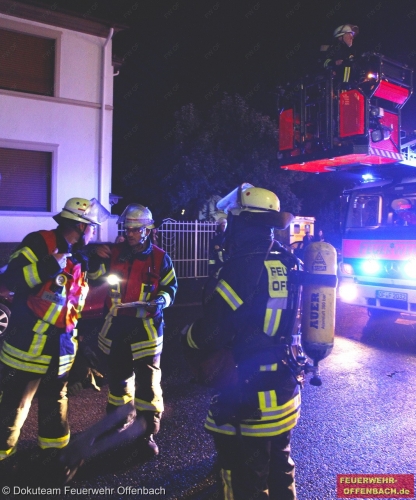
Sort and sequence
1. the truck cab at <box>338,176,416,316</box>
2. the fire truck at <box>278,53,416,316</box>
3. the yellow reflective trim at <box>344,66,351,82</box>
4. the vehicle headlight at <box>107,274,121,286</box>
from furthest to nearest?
1. the truck cab at <box>338,176,416,316</box>
2. the yellow reflective trim at <box>344,66,351,82</box>
3. the fire truck at <box>278,53,416,316</box>
4. the vehicle headlight at <box>107,274,121,286</box>

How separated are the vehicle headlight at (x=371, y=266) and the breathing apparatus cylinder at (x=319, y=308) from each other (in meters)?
5.86

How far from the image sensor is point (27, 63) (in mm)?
12359

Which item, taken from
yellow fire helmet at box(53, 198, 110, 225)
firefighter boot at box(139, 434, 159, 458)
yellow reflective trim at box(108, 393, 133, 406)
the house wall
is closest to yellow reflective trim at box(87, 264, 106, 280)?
yellow fire helmet at box(53, 198, 110, 225)

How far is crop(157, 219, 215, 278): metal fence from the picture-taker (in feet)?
48.7

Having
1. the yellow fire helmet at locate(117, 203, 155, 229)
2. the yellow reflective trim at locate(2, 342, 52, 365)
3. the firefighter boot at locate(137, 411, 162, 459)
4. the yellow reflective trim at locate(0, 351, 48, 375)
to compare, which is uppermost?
the yellow fire helmet at locate(117, 203, 155, 229)

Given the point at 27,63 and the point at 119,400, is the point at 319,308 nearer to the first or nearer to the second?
the point at 119,400

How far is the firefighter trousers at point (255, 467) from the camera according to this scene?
7.47 feet

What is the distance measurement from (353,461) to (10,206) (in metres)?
11.4

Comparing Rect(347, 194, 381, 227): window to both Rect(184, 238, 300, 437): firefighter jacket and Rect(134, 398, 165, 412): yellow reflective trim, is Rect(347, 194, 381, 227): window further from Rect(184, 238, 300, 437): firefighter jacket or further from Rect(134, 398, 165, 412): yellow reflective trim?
Rect(184, 238, 300, 437): firefighter jacket

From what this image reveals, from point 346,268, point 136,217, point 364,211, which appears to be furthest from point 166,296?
point 364,211

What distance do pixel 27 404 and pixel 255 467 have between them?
1.76 m

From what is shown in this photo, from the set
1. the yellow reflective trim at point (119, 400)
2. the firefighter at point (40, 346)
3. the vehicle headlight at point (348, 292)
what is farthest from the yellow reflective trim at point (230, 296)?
the vehicle headlight at point (348, 292)

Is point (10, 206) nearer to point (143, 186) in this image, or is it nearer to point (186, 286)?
point (186, 286)

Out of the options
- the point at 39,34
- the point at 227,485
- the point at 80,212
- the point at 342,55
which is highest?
the point at 39,34
